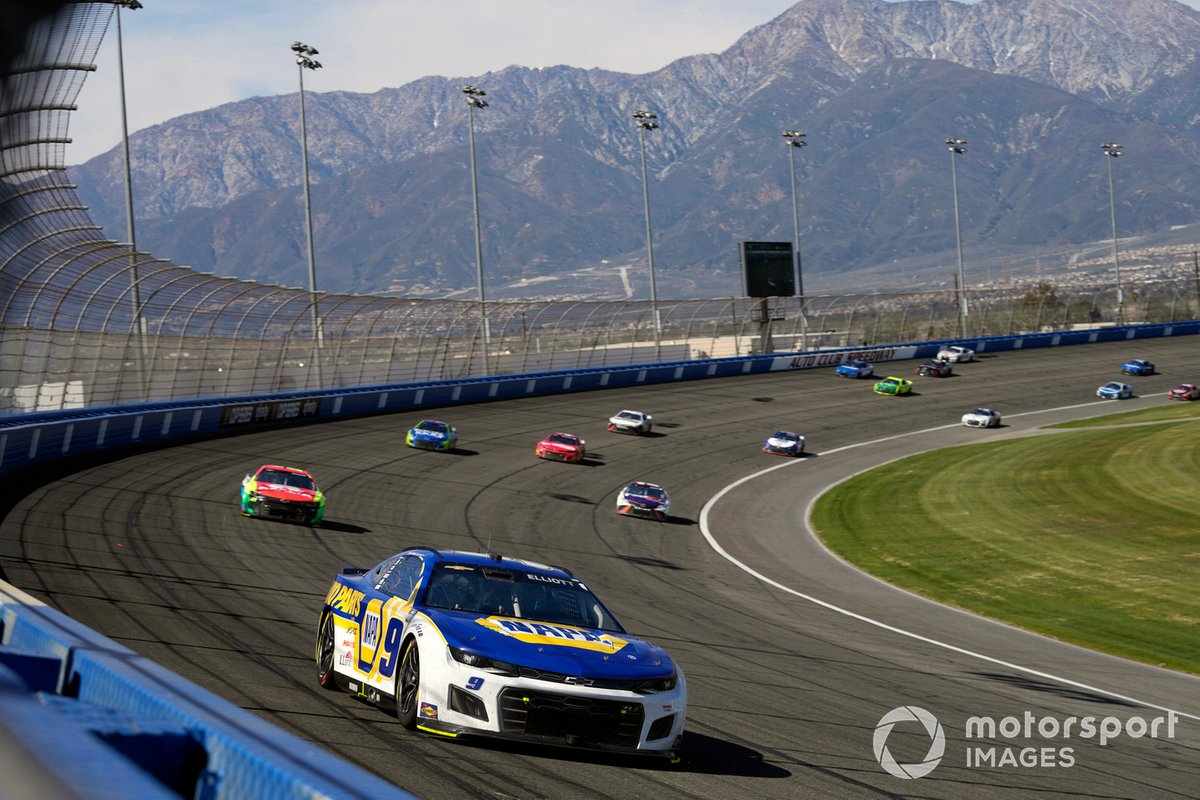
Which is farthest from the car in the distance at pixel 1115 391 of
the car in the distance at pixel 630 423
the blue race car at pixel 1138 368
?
the car in the distance at pixel 630 423

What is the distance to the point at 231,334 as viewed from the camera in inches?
1703

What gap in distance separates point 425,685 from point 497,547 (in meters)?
17.3

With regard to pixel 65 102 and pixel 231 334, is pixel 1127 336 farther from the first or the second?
pixel 65 102

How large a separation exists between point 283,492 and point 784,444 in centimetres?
2757

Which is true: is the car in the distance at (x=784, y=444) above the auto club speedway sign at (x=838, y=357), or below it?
below

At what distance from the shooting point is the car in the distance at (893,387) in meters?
63.7

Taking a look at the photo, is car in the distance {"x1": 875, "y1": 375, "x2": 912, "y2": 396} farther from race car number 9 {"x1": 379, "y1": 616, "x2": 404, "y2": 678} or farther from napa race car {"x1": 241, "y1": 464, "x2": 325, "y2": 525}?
race car number 9 {"x1": 379, "y1": 616, "x2": 404, "y2": 678}

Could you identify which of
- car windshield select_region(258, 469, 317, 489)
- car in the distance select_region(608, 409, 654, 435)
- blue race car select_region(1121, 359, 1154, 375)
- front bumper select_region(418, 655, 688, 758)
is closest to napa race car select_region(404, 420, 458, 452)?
car in the distance select_region(608, 409, 654, 435)

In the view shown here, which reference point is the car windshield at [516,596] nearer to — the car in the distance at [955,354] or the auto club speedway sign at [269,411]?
the auto club speedway sign at [269,411]

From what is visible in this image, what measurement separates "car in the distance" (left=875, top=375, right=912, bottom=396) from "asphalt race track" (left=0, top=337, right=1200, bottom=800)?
1543 centimetres

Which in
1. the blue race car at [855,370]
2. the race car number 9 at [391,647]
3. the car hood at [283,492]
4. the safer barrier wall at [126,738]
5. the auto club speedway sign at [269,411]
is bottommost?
the blue race car at [855,370]

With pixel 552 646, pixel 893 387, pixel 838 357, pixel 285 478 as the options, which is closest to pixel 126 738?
pixel 552 646

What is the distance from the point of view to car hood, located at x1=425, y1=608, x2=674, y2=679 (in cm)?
878

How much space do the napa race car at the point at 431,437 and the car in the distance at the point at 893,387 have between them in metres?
28.7
